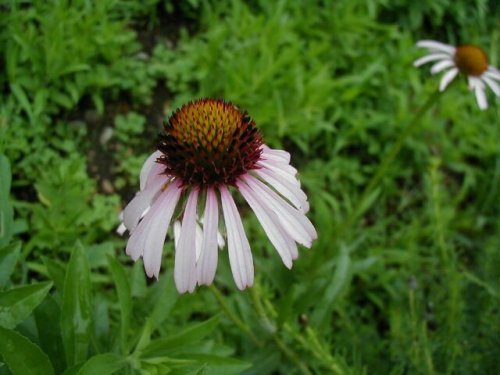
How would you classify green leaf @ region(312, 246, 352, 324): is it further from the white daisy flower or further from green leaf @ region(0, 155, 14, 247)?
green leaf @ region(0, 155, 14, 247)

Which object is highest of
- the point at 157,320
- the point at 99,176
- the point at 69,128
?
the point at 69,128

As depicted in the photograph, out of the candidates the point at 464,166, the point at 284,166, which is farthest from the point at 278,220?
the point at 464,166

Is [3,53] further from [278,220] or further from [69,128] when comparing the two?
[278,220]

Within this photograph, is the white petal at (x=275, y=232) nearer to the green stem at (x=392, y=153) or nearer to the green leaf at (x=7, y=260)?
the green leaf at (x=7, y=260)

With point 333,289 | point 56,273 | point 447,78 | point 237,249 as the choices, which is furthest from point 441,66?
point 56,273

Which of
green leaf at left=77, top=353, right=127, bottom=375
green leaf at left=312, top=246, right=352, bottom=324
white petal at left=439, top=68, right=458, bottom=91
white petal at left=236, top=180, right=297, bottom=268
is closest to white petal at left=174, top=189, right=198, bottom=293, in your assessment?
white petal at left=236, top=180, right=297, bottom=268

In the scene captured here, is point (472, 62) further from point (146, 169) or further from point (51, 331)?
point (51, 331)

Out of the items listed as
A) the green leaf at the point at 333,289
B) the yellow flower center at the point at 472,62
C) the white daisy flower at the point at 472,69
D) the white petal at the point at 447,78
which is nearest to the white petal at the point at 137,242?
the green leaf at the point at 333,289
